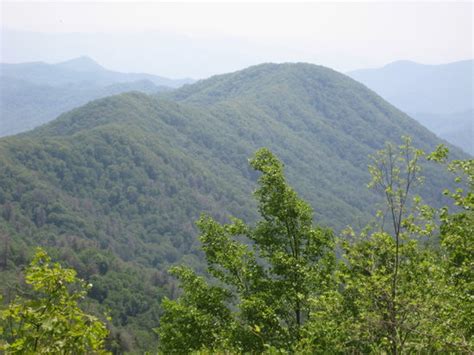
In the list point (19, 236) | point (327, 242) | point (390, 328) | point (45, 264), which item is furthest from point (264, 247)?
point (19, 236)

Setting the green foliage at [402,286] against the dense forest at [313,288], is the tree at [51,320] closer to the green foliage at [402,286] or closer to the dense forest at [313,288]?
the dense forest at [313,288]

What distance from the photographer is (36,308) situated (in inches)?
239

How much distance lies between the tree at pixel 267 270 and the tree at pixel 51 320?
30.4 feet

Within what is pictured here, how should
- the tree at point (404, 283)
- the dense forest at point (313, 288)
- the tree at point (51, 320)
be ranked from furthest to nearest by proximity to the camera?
the tree at point (404, 283) → the dense forest at point (313, 288) → the tree at point (51, 320)

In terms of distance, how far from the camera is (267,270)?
17203 mm

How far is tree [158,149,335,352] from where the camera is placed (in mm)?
15344

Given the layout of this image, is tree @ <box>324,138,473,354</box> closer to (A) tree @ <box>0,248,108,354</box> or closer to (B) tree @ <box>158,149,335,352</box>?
(B) tree @ <box>158,149,335,352</box>

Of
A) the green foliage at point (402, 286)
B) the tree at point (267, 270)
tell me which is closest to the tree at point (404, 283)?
the green foliage at point (402, 286)

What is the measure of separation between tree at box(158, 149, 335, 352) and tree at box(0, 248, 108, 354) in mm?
9263

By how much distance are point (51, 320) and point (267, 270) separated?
12.0 metres

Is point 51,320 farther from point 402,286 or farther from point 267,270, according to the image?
point 267,270

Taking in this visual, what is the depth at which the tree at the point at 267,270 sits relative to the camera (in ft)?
50.3

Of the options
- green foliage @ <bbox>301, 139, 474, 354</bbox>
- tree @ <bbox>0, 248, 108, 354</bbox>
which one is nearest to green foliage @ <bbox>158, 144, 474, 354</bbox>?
green foliage @ <bbox>301, 139, 474, 354</bbox>

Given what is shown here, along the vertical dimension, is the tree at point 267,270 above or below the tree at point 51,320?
below
